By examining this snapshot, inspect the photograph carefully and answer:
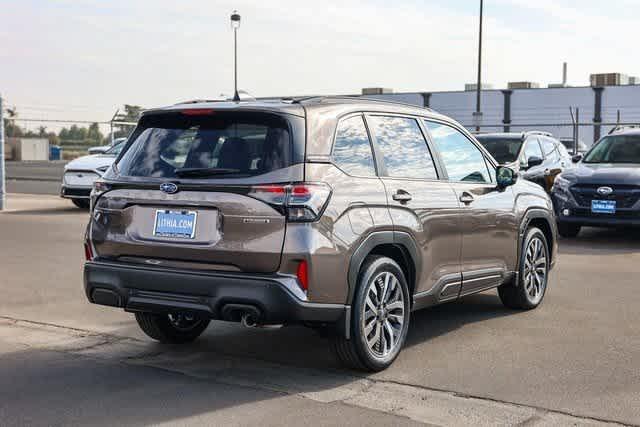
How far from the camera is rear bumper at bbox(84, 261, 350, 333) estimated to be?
5293 millimetres

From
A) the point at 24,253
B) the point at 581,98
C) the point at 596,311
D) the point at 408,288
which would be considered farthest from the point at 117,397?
the point at 581,98

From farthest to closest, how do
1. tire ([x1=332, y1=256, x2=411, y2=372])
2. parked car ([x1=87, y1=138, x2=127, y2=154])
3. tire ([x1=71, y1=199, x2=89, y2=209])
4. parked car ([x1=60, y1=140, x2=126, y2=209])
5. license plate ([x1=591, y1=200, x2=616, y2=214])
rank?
parked car ([x1=87, y1=138, x2=127, y2=154]) → tire ([x1=71, y1=199, x2=89, y2=209]) → parked car ([x1=60, y1=140, x2=126, y2=209]) → license plate ([x1=591, y1=200, x2=616, y2=214]) → tire ([x1=332, y1=256, x2=411, y2=372])

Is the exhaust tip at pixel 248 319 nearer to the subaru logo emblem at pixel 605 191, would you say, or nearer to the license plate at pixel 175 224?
the license plate at pixel 175 224

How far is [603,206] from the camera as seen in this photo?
43.7 ft

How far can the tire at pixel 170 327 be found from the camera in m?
6.70

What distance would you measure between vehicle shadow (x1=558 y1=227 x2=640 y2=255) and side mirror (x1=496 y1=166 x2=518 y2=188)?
496cm

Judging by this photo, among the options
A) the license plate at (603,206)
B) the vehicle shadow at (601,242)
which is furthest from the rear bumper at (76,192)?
the license plate at (603,206)

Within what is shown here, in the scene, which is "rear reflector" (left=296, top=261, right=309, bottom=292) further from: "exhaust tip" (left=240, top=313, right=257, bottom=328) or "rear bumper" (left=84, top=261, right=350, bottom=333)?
"exhaust tip" (left=240, top=313, right=257, bottom=328)

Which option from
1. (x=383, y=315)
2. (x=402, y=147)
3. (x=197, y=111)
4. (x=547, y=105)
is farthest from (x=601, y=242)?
(x=547, y=105)

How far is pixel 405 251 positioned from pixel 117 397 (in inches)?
83.3

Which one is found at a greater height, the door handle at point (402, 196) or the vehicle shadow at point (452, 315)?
the door handle at point (402, 196)

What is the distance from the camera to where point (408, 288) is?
637 centimetres

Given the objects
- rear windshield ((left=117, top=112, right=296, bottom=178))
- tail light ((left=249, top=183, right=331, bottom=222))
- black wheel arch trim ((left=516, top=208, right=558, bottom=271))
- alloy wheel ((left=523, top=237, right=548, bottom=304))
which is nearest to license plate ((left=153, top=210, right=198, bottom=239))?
rear windshield ((left=117, top=112, right=296, bottom=178))

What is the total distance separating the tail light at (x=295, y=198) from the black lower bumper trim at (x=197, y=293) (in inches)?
15.8
